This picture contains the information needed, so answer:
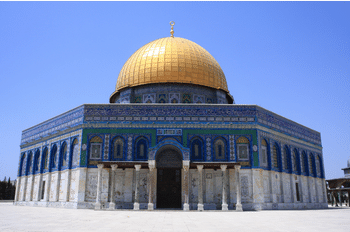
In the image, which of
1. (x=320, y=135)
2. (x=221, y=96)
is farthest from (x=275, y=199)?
(x=320, y=135)

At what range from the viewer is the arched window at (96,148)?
66.8 ft

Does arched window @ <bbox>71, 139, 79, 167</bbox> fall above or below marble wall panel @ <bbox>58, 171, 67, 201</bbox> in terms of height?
above

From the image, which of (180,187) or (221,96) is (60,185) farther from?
(221,96)

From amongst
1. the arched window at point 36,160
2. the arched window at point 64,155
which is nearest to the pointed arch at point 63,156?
the arched window at point 64,155

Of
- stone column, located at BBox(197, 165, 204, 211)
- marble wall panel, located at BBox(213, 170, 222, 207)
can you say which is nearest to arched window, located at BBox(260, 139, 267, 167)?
marble wall panel, located at BBox(213, 170, 222, 207)

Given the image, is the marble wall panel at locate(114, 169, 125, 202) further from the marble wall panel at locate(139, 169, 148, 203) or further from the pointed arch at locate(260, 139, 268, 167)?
the pointed arch at locate(260, 139, 268, 167)

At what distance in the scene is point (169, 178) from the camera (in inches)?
804

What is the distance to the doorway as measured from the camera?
20.2 meters

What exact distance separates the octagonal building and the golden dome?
0.37m

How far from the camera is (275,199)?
68.8ft

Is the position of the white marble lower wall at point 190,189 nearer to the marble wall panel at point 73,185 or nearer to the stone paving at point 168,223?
the marble wall panel at point 73,185

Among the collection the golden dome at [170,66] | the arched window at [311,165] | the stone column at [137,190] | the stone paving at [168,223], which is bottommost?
the stone paving at [168,223]

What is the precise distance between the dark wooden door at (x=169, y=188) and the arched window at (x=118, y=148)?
2.75 m

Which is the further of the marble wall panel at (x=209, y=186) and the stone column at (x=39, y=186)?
the stone column at (x=39, y=186)
